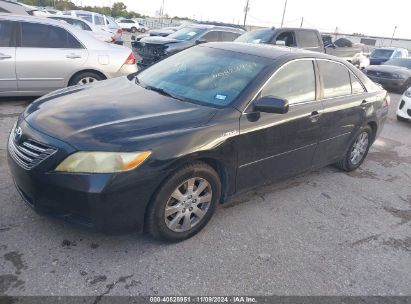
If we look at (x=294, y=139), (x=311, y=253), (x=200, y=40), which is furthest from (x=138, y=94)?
(x=200, y=40)

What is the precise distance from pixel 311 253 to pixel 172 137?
62.3 inches

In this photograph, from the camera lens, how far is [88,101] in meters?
3.22

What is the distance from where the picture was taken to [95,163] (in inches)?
100

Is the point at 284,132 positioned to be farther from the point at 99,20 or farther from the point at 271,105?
the point at 99,20

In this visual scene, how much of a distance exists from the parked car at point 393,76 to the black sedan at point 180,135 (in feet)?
32.9

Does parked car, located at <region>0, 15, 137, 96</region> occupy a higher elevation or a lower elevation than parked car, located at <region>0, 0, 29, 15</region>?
lower

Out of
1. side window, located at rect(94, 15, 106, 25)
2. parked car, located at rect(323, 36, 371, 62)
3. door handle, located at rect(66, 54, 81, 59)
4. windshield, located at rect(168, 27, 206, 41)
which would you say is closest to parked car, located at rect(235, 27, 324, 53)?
windshield, located at rect(168, 27, 206, 41)

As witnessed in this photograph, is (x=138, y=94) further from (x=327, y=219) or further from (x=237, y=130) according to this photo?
(x=327, y=219)

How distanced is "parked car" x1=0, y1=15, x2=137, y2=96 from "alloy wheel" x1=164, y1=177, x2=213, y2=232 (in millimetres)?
4371

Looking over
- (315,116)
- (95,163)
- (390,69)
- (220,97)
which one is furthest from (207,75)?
(390,69)

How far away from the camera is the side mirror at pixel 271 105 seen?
3188 mm

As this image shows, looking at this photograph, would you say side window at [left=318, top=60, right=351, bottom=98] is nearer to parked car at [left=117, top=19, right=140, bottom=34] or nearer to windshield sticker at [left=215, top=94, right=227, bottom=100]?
windshield sticker at [left=215, top=94, right=227, bottom=100]

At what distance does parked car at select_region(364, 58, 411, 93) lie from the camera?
1312cm

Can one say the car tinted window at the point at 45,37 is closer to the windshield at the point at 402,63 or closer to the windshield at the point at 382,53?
the windshield at the point at 402,63
